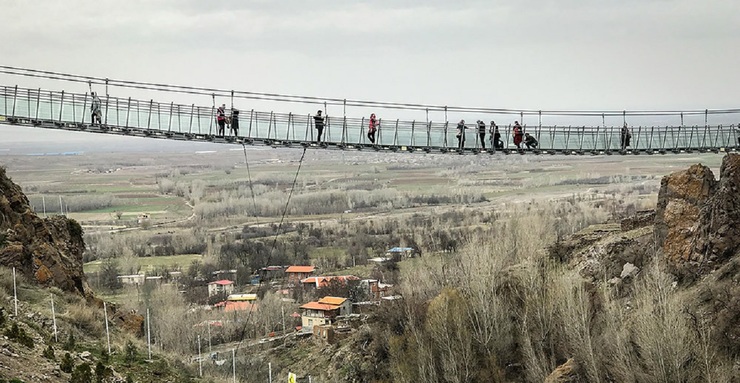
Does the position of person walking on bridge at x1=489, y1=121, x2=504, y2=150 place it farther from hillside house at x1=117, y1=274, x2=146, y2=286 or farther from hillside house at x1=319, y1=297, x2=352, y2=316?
hillside house at x1=117, y1=274, x2=146, y2=286

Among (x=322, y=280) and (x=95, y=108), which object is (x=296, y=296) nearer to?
(x=322, y=280)

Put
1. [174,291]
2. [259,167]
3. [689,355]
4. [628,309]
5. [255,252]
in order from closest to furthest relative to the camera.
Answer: [689,355] → [628,309] → [174,291] → [255,252] → [259,167]

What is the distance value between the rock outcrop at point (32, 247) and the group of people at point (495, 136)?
46.6 feet

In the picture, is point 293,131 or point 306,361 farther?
point 306,361

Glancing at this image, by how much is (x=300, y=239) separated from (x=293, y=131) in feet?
243

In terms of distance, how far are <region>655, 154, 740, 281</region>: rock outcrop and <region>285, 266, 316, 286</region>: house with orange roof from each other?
46.0 metres

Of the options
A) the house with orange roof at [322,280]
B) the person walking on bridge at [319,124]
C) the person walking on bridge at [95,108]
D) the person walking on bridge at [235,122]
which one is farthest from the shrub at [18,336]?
the house with orange roof at [322,280]

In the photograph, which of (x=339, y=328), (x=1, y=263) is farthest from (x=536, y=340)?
(x=1, y=263)

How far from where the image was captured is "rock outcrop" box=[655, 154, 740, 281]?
3106 cm

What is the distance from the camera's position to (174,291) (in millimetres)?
63781

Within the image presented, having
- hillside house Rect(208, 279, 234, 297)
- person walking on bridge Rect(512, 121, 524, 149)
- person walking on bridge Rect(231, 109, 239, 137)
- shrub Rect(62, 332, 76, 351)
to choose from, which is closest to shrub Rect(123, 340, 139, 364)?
Result: shrub Rect(62, 332, 76, 351)

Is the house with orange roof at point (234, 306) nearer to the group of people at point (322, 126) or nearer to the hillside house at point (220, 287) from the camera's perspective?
the hillside house at point (220, 287)

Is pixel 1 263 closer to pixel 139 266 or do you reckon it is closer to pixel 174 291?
pixel 174 291

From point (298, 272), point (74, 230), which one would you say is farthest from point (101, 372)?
point (298, 272)
